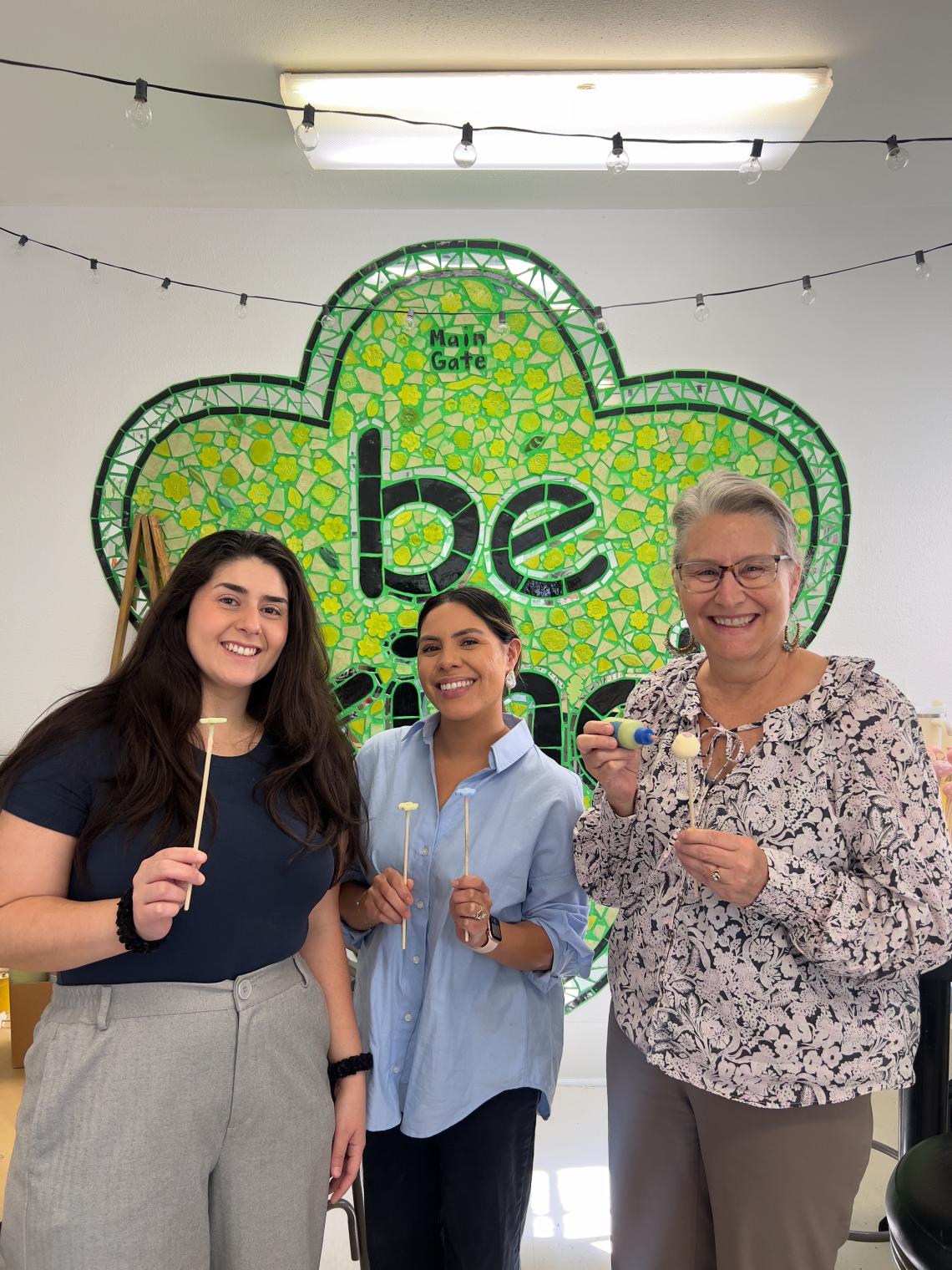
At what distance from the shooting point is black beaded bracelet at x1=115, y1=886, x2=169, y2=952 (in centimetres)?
122

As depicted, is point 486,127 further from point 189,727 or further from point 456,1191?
point 456,1191

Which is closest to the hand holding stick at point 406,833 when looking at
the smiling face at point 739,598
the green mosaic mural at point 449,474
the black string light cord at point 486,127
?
the smiling face at point 739,598

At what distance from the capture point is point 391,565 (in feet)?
9.98

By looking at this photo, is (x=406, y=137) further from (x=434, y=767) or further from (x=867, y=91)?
(x=434, y=767)

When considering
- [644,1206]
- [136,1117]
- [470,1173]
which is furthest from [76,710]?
[644,1206]

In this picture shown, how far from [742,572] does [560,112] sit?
1.44 m

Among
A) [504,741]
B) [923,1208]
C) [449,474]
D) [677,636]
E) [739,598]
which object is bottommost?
[923,1208]

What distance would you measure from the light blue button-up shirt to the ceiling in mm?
1519

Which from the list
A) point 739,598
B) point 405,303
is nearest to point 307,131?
point 405,303

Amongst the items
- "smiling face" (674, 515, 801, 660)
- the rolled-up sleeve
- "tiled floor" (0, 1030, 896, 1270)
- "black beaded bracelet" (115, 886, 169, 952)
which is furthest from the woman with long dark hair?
"tiled floor" (0, 1030, 896, 1270)

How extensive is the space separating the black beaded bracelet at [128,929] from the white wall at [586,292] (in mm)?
1956

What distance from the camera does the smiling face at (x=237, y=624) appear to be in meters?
1.48

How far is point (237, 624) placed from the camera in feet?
4.90

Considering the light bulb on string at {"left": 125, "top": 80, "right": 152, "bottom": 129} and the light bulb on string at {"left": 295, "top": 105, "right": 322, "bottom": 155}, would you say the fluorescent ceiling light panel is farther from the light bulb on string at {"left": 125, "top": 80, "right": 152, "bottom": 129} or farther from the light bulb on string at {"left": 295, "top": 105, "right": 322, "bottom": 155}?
the light bulb on string at {"left": 125, "top": 80, "right": 152, "bottom": 129}
